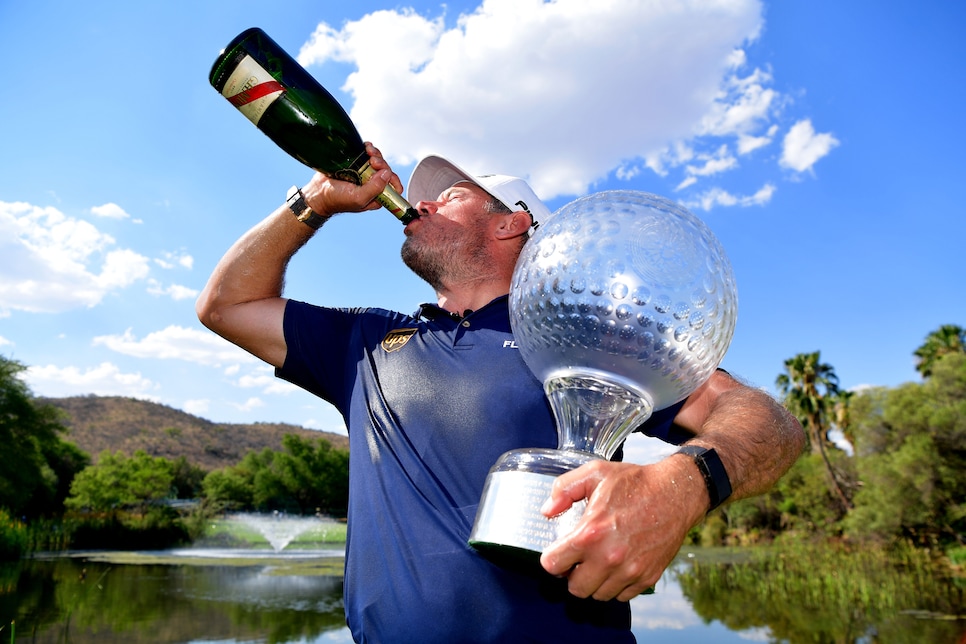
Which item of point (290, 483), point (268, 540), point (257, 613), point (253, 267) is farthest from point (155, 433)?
point (253, 267)

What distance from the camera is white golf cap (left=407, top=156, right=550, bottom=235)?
2533 millimetres

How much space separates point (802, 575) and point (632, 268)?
19.4 m

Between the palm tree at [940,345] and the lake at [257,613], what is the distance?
18.6 m

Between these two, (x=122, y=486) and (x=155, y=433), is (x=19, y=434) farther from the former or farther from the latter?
(x=155, y=433)

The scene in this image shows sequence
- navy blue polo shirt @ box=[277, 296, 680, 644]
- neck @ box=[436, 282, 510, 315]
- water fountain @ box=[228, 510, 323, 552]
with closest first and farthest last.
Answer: navy blue polo shirt @ box=[277, 296, 680, 644] < neck @ box=[436, 282, 510, 315] < water fountain @ box=[228, 510, 323, 552]


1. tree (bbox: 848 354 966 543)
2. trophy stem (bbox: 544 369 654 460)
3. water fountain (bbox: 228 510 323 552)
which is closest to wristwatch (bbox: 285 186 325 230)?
trophy stem (bbox: 544 369 654 460)

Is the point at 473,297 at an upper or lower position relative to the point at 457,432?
upper

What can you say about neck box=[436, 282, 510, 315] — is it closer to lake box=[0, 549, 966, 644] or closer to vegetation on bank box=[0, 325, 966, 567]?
lake box=[0, 549, 966, 644]

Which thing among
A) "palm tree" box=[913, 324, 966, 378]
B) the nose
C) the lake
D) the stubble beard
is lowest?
the lake

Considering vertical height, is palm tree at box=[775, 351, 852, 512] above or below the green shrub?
above

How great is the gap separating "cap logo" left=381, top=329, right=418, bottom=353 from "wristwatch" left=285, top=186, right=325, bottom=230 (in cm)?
47

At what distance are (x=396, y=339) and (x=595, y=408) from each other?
97 cm

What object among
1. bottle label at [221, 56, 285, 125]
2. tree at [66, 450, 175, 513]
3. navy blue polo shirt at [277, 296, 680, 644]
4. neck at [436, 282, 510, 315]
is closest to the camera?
navy blue polo shirt at [277, 296, 680, 644]

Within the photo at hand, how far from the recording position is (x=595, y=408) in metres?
1.21
